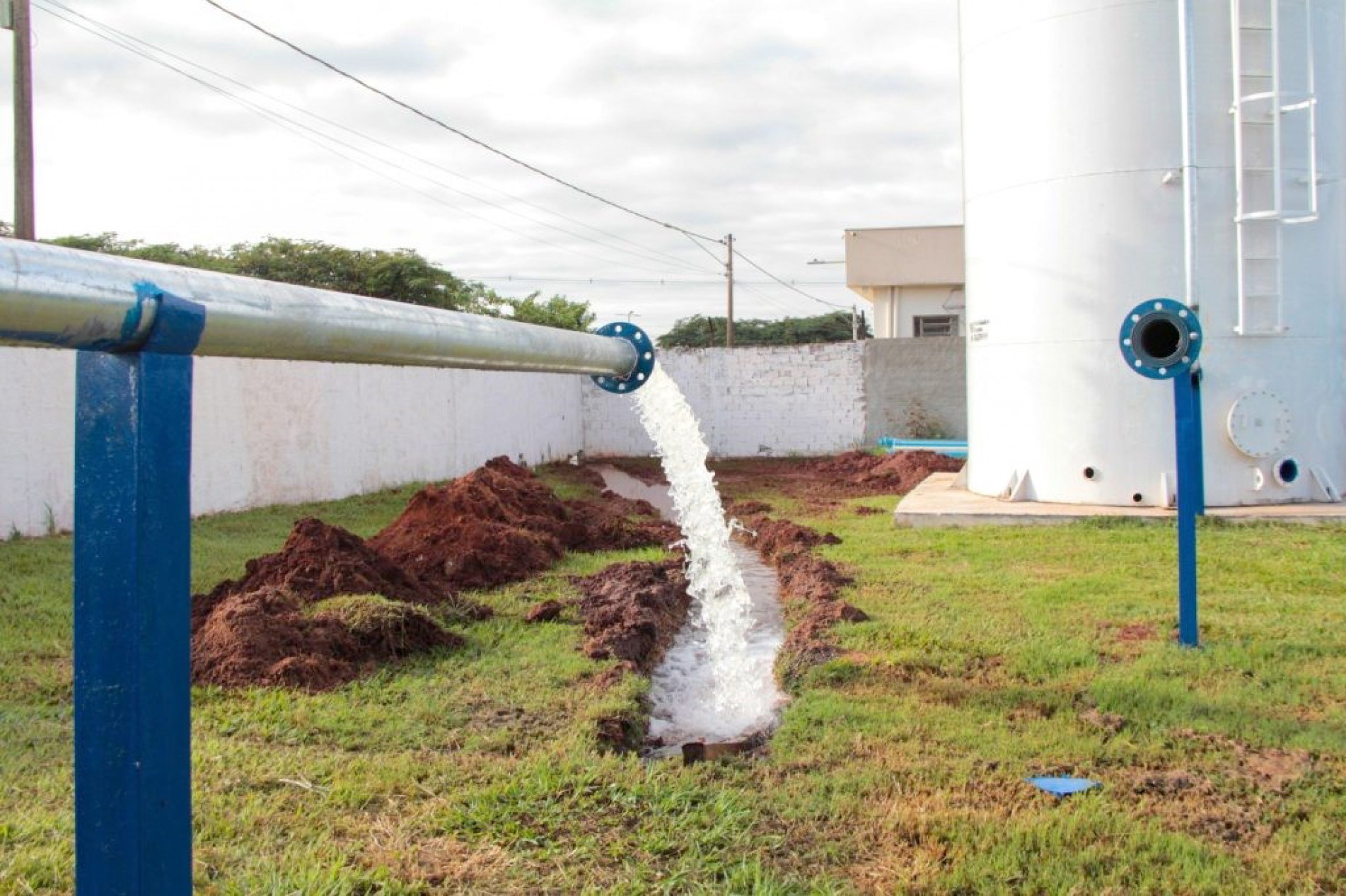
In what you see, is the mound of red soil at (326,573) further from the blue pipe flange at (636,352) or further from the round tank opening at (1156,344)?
the round tank opening at (1156,344)

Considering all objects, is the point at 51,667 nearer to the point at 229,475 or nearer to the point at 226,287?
the point at 226,287

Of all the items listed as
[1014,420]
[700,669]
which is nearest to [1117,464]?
[1014,420]

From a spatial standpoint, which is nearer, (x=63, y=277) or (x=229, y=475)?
(x=63, y=277)

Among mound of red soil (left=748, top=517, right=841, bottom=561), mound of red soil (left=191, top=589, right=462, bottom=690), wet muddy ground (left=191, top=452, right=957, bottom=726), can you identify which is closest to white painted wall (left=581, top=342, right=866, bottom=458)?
wet muddy ground (left=191, top=452, right=957, bottom=726)

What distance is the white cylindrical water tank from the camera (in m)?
10.6

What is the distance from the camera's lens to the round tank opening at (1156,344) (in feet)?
21.8

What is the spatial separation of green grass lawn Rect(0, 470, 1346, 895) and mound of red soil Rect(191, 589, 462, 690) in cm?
25

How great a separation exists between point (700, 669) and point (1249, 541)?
17.6 feet

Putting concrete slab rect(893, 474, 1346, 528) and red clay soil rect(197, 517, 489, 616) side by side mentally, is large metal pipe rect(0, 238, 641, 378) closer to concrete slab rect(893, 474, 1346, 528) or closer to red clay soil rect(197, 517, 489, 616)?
red clay soil rect(197, 517, 489, 616)

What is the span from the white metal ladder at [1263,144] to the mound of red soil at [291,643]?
8.04 meters

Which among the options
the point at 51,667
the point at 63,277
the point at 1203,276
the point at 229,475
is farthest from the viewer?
the point at 229,475

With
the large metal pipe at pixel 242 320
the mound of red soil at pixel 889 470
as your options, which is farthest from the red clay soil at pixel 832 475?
the large metal pipe at pixel 242 320

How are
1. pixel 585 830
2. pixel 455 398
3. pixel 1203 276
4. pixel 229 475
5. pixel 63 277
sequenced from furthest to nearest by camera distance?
pixel 455 398 < pixel 229 475 < pixel 1203 276 < pixel 585 830 < pixel 63 277

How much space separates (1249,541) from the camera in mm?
9711
